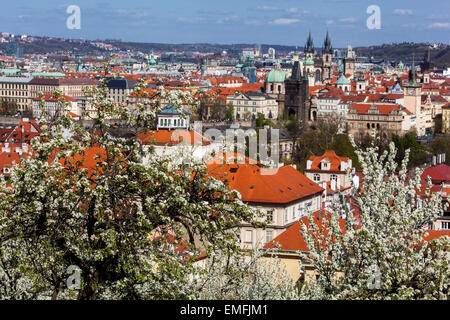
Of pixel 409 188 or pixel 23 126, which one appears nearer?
pixel 409 188

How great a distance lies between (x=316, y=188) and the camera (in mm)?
31719

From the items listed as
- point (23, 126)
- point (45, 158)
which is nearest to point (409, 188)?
point (45, 158)

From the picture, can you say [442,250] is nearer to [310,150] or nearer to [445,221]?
[445,221]

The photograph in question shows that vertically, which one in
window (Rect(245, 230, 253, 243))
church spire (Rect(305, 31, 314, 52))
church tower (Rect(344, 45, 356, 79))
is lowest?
window (Rect(245, 230, 253, 243))

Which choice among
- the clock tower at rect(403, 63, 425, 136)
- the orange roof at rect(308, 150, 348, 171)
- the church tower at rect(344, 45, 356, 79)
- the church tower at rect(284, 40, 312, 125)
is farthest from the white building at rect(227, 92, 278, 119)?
the orange roof at rect(308, 150, 348, 171)

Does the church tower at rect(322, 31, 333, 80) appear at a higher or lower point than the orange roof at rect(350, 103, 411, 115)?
higher

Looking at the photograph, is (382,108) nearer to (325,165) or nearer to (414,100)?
(414,100)

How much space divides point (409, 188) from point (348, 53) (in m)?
145

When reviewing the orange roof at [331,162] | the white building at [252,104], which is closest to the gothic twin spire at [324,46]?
the white building at [252,104]

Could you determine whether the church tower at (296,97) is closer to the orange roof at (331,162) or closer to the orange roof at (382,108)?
the orange roof at (382,108)

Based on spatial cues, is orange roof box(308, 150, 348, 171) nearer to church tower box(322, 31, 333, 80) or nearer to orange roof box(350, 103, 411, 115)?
orange roof box(350, 103, 411, 115)

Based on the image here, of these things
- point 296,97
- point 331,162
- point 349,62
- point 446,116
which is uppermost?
point 349,62

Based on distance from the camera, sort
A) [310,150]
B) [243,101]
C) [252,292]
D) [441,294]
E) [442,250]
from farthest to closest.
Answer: [243,101], [310,150], [252,292], [442,250], [441,294]

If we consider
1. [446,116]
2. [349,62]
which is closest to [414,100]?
[446,116]
